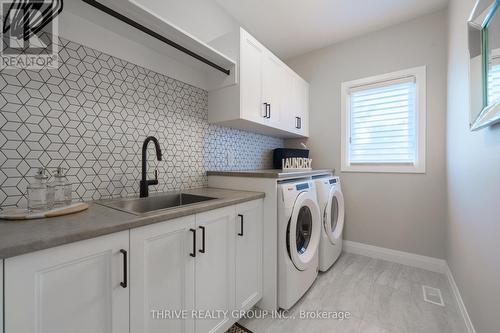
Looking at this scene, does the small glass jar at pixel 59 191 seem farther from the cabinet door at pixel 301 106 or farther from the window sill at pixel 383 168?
the window sill at pixel 383 168

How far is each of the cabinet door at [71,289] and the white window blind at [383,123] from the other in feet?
8.62

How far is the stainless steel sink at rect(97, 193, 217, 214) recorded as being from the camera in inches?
51.8

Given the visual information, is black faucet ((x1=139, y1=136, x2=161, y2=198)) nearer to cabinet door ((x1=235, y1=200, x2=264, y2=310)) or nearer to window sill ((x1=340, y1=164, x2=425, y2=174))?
cabinet door ((x1=235, y1=200, x2=264, y2=310))

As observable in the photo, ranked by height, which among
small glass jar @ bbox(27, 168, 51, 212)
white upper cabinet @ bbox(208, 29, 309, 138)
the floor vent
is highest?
white upper cabinet @ bbox(208, 29, 309, 138)

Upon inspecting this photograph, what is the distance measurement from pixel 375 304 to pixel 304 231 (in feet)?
2.44

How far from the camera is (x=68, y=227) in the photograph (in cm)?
74

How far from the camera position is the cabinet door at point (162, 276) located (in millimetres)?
863

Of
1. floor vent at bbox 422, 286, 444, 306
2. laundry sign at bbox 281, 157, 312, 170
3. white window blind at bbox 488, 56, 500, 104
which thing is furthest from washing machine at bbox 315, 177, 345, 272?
white window blind at bbox 488, 56, 500, 104

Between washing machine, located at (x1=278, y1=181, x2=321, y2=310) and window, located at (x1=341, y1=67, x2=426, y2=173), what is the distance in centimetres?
117

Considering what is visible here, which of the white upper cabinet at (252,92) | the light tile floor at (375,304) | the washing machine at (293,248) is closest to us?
the light tile floor at (375,304)

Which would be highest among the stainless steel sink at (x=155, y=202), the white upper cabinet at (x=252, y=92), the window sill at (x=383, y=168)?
the white upper cabinet at (x=252, y=92)

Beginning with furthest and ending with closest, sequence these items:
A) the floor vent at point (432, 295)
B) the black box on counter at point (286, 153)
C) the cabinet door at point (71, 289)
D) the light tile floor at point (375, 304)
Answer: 1. the black box on counter at point (286, 153)
2. the floor vent at point (432, 295)
3. the light tile floor at point (375, 304)
4. the cabinet door at point (71, 289)

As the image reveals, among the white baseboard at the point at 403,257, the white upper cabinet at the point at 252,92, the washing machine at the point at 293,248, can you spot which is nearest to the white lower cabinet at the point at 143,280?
the washing machine at the point at 293,248

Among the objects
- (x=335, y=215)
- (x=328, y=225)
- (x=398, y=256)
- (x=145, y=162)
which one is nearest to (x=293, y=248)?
(x=328, y=225)
